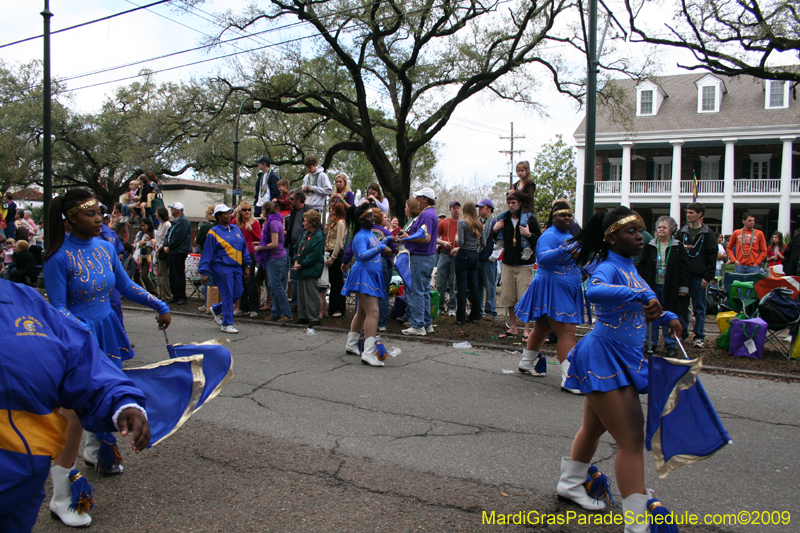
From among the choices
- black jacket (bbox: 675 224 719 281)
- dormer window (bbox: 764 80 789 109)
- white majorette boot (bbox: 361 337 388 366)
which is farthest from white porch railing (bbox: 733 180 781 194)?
white majorette boot (bbox: 361 337 388 366)

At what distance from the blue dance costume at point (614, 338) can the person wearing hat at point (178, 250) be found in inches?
427

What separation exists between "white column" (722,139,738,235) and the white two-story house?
5 centimetres

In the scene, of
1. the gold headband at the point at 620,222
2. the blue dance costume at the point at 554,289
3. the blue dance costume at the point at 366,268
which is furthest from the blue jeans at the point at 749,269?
the gold headband at the point at 620,222

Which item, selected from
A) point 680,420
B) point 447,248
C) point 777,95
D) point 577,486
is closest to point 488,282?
point 447,248

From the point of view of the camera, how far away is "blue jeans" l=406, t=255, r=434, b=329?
29.6ft

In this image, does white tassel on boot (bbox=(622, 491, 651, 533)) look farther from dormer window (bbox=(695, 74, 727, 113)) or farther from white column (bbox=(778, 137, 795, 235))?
dormer window (bbox=(695, 74, 727, 113))

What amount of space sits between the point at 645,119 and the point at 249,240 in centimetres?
3027

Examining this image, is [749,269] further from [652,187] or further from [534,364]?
[652,187]

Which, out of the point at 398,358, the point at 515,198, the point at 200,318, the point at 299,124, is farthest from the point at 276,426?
the point at 299,124

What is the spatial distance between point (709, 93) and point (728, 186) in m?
6.32

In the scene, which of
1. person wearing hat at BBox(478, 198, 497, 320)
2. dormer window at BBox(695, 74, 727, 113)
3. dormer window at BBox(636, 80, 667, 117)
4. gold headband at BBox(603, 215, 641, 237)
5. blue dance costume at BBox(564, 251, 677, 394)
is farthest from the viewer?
dormer window at BBox(636, 80, 667, 117)

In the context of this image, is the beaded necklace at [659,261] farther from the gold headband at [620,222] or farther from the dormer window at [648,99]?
the dormer window at [648,99]

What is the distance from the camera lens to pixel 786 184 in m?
29.9

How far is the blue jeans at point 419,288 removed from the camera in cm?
902
